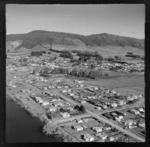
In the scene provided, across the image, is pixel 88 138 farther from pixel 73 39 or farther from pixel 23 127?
pixel 73 39

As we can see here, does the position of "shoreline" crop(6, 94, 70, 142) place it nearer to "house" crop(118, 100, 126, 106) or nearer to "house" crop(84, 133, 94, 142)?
"house" crop(84, 133, 94, 142)

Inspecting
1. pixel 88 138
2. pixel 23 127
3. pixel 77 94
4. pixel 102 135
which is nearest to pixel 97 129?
pixel 102 135

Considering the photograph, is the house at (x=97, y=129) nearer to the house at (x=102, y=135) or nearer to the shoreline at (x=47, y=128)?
the house at (x=102, y=135)

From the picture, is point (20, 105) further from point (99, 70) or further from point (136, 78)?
point (136, 78)

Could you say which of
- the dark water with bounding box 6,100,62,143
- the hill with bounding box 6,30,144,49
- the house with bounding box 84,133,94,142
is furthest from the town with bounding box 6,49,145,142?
the hill with bounding box 6,30,144,49
